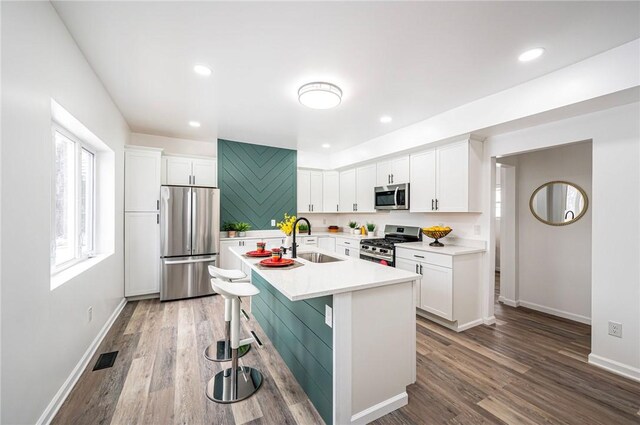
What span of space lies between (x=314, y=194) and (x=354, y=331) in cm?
437

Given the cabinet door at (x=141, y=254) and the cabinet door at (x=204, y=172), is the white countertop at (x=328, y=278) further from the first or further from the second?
the cabinet door at (x=204, y=172)

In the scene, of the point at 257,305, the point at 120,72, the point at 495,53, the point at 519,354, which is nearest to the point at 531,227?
the point at 519,354

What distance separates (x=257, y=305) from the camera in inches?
130

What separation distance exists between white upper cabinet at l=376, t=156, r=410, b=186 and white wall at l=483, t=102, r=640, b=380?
200 cm

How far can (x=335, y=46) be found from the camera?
2.10m

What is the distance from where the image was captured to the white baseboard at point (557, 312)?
3348mm

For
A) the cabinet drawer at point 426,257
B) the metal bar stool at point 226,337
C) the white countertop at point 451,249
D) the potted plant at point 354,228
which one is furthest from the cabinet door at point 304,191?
the metal bar stool at point 226,337

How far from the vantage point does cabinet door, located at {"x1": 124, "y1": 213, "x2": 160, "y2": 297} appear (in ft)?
12.9

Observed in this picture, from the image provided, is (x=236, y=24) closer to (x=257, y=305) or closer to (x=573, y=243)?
(x=257, y=305)

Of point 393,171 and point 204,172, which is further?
point 204,172

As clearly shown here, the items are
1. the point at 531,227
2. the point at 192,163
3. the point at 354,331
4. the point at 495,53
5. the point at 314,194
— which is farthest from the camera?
the point at 314,194

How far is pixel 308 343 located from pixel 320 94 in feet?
7.45

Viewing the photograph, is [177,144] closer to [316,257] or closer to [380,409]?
[316,257]

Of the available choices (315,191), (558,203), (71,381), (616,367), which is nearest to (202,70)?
(71,381)
